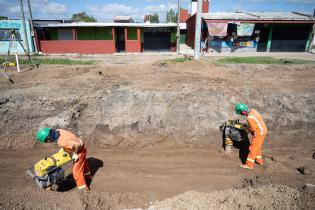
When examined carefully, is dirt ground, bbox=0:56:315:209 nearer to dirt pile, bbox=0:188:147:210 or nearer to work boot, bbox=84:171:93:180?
dirt pile, bbox=0:188:147:210

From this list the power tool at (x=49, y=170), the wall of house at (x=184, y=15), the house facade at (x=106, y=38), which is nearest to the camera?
the power tool at (x=49, y=170)

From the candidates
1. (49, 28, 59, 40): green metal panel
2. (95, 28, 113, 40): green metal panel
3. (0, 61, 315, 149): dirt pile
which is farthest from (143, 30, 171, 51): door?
(0, 61, 315, 149): dirt pile

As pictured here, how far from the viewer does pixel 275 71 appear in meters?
11.9

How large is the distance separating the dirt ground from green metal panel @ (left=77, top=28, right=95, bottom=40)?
1505 centimetres

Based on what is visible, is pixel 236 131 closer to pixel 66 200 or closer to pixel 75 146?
pixel 75 146

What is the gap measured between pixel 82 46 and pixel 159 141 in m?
19.2

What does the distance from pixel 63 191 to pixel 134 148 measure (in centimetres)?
232

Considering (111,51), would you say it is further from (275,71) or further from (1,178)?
(1,178)

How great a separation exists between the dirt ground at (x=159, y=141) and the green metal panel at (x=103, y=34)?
14958 mm

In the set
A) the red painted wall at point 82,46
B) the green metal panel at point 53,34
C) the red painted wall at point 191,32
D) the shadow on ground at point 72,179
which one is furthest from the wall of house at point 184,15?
the shadow on ground at point 72,179

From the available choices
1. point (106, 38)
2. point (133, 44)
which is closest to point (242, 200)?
point (133, 44)

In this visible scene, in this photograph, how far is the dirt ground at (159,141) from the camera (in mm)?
4730

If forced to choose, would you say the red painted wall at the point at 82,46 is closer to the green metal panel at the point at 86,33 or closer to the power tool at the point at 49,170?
the green metal panel at the point at 86,33

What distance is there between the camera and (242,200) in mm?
4613
